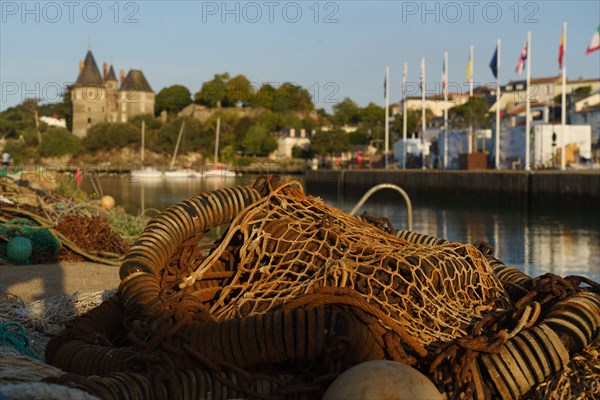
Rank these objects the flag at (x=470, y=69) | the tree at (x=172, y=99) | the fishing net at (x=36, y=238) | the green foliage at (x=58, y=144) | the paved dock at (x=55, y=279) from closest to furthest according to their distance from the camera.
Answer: the paved dock at (x=55, y=279) < the fishing net at (x=36, y=238) < the flag at (x=470, y=69) < the green foliage at (x=58, y=144) < the tree at (x=172, y=99)

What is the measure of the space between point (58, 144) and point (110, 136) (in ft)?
30.2

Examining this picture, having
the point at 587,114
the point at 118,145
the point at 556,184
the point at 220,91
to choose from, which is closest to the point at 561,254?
the point at 556,184

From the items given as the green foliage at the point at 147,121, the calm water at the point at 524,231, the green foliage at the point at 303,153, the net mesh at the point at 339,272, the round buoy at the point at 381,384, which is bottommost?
the calm water at the point at 524,231

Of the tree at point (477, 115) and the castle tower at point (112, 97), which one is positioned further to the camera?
the castle tower at point (112, 97)

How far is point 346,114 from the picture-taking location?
157 meters

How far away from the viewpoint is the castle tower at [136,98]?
148 m

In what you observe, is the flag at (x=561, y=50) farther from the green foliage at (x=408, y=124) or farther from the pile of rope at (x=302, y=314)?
the green foliage at (x=408, y=124)

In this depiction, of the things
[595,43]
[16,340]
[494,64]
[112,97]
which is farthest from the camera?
[112,97]

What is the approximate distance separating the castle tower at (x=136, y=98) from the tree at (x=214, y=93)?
11.0 meters

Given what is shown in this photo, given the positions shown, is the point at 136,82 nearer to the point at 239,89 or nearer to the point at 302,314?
the point at 239,89

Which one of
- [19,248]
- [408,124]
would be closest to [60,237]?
[19,248]

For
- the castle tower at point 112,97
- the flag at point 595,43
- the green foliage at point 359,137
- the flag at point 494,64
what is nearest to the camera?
the flag at point 595,43

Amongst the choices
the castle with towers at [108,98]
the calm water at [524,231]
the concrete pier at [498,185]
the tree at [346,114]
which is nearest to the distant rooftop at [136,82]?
the castle with towers at [108,98]

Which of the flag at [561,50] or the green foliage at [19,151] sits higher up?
the flag at [561,50]
